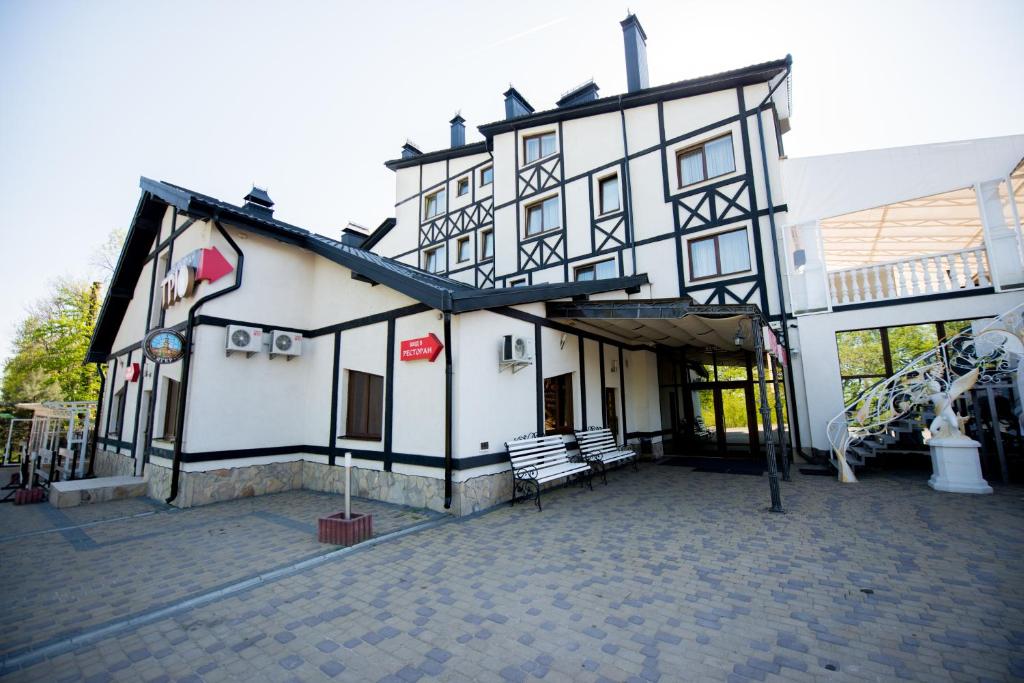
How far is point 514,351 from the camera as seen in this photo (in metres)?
6.05

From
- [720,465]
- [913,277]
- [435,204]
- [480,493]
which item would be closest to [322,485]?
[480,493]

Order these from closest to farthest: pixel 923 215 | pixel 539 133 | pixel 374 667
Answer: pixel 374 667 < pixel 923 215 < pixel 539 133

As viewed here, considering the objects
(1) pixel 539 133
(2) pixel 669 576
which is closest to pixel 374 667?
(2) pixel 669 576

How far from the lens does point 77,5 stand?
597cm

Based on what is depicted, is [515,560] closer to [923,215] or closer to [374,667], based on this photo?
[374,667]

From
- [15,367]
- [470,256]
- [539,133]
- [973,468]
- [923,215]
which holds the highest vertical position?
[539,133]

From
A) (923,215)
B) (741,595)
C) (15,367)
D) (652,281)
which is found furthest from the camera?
(15,367)

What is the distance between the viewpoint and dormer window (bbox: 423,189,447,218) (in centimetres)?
1597

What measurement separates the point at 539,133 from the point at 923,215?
9930 mm

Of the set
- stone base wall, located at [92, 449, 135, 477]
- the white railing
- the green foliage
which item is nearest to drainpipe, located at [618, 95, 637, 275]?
the white railing

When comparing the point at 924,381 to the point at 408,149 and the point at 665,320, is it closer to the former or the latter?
the point at 665,320

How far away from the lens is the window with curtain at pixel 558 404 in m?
7.52

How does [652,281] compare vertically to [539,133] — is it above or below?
below

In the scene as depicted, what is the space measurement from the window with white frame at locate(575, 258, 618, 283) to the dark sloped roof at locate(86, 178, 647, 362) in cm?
344
